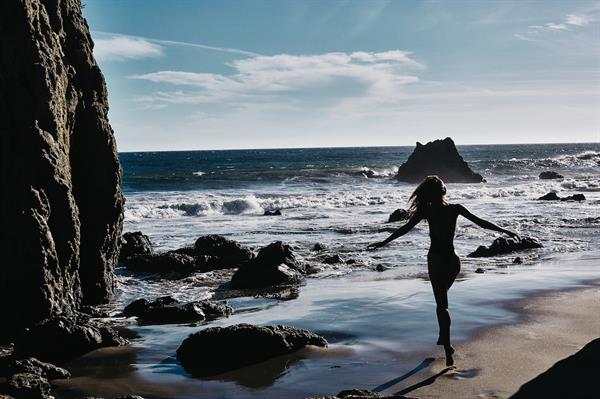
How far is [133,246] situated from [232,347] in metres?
10.9

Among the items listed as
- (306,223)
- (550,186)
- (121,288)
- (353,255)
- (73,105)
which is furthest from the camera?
(550,186)

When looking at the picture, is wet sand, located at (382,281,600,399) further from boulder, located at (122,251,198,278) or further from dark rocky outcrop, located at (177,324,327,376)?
boulder, located at (122,251,198,278)

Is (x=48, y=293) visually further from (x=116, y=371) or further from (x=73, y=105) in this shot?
(x=73, y=105)

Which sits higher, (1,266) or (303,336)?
(1,266)

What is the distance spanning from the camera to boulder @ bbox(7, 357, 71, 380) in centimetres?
654

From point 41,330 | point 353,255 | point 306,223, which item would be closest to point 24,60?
point 41,330

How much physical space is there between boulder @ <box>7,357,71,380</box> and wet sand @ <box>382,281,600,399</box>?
3.54 m

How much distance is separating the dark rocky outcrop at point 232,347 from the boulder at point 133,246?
995cm

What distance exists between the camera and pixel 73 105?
1084 centimetres

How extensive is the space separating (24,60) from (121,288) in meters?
5.54

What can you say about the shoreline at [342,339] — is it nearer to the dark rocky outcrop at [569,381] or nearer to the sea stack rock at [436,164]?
the dark rocky outcrop at [569,381]

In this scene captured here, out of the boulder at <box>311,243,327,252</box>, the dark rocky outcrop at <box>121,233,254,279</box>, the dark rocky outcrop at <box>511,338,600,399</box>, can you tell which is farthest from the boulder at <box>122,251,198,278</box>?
the dark rocky outcrop at <box>511,338,600,399</box>

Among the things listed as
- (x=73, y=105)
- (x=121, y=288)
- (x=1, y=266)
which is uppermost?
(x=73, y=105)

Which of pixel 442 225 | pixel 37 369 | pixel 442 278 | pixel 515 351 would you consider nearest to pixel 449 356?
pixel 442 278
